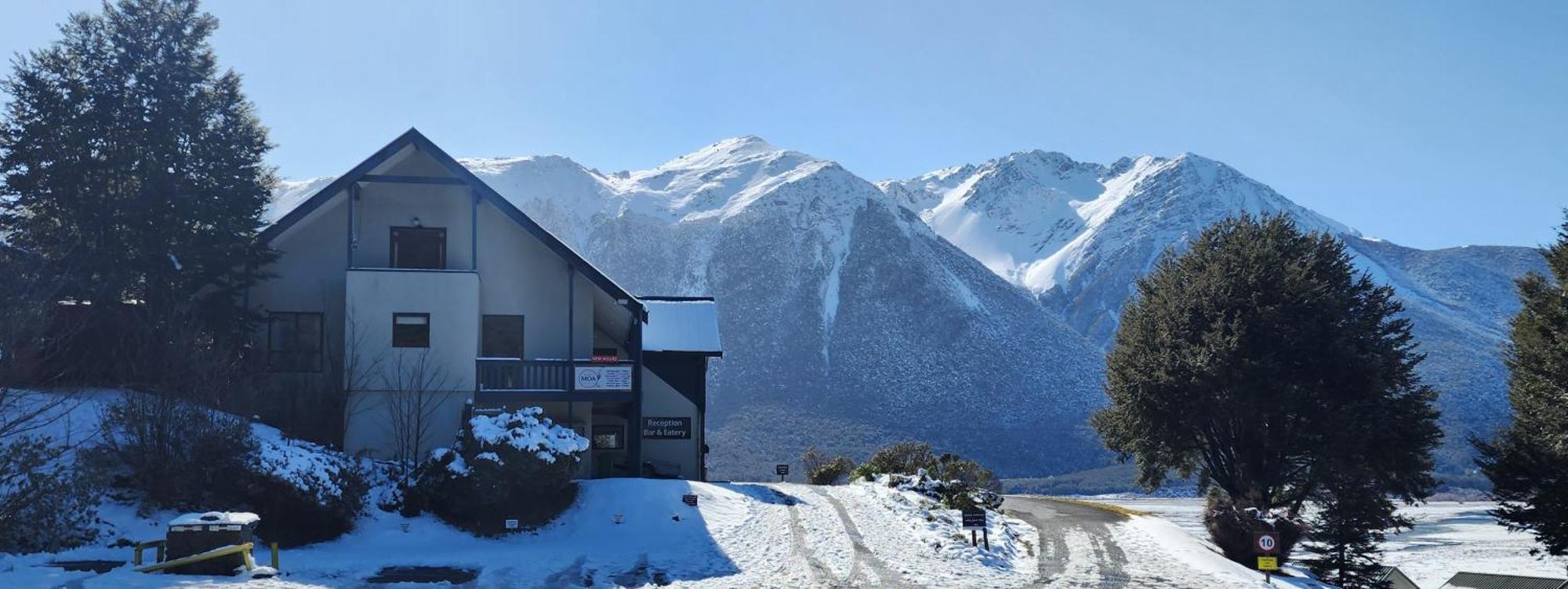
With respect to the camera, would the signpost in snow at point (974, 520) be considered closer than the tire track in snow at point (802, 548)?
No

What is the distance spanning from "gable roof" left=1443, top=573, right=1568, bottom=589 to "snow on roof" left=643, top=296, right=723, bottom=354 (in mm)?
32718

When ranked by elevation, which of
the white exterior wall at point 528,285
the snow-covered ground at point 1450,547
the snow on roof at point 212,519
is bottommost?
the snow-covered ground at point 1450,547

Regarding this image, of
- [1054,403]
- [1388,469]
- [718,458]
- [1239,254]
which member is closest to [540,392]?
[1239,254]

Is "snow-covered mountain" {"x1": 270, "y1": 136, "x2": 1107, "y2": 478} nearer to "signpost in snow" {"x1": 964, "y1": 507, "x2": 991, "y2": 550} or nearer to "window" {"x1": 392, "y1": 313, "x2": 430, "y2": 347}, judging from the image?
"window" {"x1": 392, "y1": 313, "x2": 430, "y2": 347}

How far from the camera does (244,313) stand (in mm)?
29828

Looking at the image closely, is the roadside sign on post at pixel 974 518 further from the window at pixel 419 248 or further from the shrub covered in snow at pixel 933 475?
the window at pixel 419 248

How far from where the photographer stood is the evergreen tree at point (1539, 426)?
94.6ft

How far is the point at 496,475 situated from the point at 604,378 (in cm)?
727

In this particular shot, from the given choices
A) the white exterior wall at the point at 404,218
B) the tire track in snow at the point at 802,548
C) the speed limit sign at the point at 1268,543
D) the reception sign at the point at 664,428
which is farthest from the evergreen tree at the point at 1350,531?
the white exterior wall at the point at 404,218

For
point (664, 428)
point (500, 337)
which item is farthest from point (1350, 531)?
point (500, 337)

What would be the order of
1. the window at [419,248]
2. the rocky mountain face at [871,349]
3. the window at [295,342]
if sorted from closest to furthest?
the window at [295,342]
the window at [419,248]
the rocky mountain face at [871,349]

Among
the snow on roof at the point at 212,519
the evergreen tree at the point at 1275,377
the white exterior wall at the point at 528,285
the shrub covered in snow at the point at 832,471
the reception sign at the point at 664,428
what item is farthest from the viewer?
the shrub covered in snow at the point at 832,471

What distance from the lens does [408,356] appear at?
1195 inches

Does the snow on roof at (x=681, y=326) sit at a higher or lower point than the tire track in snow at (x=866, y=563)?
higher
